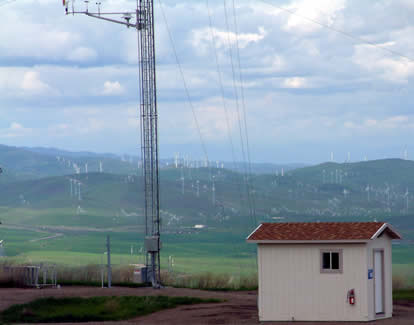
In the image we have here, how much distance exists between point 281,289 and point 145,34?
17.0 metres

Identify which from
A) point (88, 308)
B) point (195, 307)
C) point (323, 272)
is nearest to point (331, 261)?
point (323, 272)

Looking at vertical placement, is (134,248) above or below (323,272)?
below

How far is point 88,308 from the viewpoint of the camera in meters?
34.8

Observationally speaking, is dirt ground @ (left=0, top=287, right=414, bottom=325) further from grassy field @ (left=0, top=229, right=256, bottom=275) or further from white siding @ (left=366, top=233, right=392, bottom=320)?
grassy field @ (left=0, top=229, right=256, bottom=275)

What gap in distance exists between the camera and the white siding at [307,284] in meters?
28.2

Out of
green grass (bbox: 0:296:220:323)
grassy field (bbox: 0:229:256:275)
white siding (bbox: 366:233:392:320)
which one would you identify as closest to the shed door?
white siding (bbox: 366:233:392:320)

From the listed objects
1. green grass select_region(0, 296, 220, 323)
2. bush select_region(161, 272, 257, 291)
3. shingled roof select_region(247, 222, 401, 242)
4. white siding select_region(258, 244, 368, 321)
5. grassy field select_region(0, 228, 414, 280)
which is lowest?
grassy field select_region(0, 228, 414, 280)

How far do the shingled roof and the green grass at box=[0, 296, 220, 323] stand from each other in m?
6.62

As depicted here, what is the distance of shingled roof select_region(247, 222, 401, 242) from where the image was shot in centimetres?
2833

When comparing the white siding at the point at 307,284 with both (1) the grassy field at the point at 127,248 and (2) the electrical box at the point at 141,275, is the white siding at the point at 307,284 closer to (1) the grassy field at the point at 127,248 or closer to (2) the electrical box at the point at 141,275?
(2) the electrical box at the point at 141,275

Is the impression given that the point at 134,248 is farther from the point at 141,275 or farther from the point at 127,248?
the point at 141,275

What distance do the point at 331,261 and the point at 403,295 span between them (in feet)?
48.3

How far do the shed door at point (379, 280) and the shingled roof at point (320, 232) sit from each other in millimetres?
882

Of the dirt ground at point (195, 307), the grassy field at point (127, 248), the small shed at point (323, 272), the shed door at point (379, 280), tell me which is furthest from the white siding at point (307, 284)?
the grassy field at point (127, 248)
